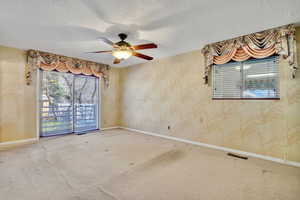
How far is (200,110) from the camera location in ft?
11.8

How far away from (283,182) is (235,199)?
94cm

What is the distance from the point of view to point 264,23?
2.42 meters

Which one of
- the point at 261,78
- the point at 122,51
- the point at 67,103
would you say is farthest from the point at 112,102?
the point at 261,78

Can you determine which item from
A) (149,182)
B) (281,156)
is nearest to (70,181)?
(149,182)

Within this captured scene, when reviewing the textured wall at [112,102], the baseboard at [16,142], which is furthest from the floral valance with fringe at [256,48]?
the baseboard at [16,142]

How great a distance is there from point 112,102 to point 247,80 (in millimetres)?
4418

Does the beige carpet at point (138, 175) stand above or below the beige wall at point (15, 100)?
below

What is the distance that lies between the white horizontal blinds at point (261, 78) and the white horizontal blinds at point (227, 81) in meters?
0.13

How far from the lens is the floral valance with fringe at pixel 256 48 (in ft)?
7.96

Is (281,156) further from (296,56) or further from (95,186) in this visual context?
(95,186)

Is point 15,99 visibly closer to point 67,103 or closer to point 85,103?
point 67,103

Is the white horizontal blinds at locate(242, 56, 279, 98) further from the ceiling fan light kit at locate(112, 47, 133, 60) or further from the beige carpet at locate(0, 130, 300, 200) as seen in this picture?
the ceiling fan light kit at locate(112, 47, 133, 60)

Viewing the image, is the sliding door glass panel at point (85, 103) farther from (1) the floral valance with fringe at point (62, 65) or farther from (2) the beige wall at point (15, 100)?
(2) the beige wall at point (15, 100)

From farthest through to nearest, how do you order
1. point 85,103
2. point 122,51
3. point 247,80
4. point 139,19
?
point 85,103, point 247,80, point 122,51, point 139,19
